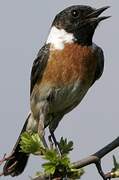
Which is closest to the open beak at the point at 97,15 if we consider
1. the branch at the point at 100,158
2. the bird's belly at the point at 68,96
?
the bird's belly at the point at 68,96

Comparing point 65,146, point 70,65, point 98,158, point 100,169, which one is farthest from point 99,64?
point 98,158

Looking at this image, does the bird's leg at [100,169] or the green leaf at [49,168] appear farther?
the bird's leg at [100,169]

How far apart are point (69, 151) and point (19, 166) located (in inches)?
133

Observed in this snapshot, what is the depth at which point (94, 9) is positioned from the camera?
5.80m

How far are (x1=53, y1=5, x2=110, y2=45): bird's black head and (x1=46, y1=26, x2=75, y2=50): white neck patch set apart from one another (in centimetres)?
5

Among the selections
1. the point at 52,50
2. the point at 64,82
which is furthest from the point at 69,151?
the point at 52,50

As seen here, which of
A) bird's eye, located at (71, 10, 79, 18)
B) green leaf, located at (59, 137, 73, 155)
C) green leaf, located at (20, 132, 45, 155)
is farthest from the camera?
bird's eye, located at (71, 10, 79, 18)

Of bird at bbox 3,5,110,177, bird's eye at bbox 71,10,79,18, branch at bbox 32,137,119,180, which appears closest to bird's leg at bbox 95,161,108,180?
branch at bbox 32,137,119,180

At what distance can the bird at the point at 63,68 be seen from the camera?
19.6ft

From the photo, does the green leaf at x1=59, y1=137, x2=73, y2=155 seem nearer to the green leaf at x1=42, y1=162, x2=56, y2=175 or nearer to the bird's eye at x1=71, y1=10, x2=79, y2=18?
the green leaf at x1=42, y1=162, x2=56, y2=175

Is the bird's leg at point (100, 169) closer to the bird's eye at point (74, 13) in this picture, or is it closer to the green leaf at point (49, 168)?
the green leaf at point (49, 168)

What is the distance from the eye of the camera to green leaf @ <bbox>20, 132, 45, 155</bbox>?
298 cm

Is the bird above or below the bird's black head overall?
below

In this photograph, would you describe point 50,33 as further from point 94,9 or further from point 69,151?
point 69,151
